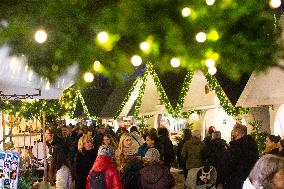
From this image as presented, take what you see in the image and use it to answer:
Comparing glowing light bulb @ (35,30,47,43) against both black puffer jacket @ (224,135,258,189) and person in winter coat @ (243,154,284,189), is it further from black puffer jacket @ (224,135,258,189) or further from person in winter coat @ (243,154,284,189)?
black puffer jacket @ (224,135,258,189)

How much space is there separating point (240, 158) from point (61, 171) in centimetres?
292

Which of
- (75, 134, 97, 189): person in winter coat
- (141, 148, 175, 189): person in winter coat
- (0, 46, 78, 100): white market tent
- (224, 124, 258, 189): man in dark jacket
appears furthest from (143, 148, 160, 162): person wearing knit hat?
(75, 134, 97, 189): person in winter coat

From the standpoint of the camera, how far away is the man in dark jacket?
8.76m

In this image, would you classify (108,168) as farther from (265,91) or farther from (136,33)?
(265,91)

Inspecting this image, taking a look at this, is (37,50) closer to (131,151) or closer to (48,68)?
(48,68)

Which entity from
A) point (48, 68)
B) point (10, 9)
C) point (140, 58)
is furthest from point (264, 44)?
point (10, 9)

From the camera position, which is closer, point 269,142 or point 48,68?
point 48,68

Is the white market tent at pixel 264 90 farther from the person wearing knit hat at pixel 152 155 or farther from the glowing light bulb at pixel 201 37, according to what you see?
the glowing light bulb at pixel 201 37

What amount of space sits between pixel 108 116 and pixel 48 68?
26.3 metres

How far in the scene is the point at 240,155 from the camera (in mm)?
8797

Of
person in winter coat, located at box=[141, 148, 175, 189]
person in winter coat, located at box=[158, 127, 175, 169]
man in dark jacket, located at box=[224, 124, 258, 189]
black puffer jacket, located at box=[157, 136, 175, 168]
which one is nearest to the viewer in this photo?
person in winter coat, located at box=[141, 148, 175, 189]

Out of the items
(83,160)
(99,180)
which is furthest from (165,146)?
(99,180)

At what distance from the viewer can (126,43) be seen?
4.11 metres

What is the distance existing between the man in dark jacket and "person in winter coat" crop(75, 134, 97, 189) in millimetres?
2530
